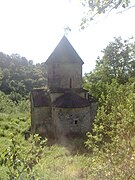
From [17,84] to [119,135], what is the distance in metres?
49.6

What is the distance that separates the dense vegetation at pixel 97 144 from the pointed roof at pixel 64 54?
3.39m

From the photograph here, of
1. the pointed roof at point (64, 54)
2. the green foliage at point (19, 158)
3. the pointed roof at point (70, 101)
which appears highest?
the pointed roof at point (64, 54)

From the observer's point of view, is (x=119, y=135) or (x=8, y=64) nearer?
(x=119, y=135)

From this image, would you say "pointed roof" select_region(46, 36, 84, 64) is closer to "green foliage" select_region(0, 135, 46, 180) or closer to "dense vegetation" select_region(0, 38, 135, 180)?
"dense vegetation" select_region(0, 38, 135, 180)

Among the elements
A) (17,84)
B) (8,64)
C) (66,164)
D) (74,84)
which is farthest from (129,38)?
(8,64)

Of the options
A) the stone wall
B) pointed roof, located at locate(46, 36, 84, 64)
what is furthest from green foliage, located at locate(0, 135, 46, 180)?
pointed roof, located at locate(46, 36, 84, 64)

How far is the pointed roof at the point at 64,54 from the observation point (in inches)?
826

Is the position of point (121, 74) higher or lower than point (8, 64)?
lower

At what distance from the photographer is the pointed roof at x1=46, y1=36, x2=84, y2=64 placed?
20984mm

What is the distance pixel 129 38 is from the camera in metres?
33.8

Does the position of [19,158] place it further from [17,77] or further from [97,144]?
[17,77]

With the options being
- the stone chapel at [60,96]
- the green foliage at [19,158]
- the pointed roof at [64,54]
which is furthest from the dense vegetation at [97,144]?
the pointed roof at [64,54]

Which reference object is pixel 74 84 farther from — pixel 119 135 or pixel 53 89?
pixel 119 135

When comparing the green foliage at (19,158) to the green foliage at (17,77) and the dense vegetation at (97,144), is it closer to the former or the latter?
the dense vegetation at (97,144)
